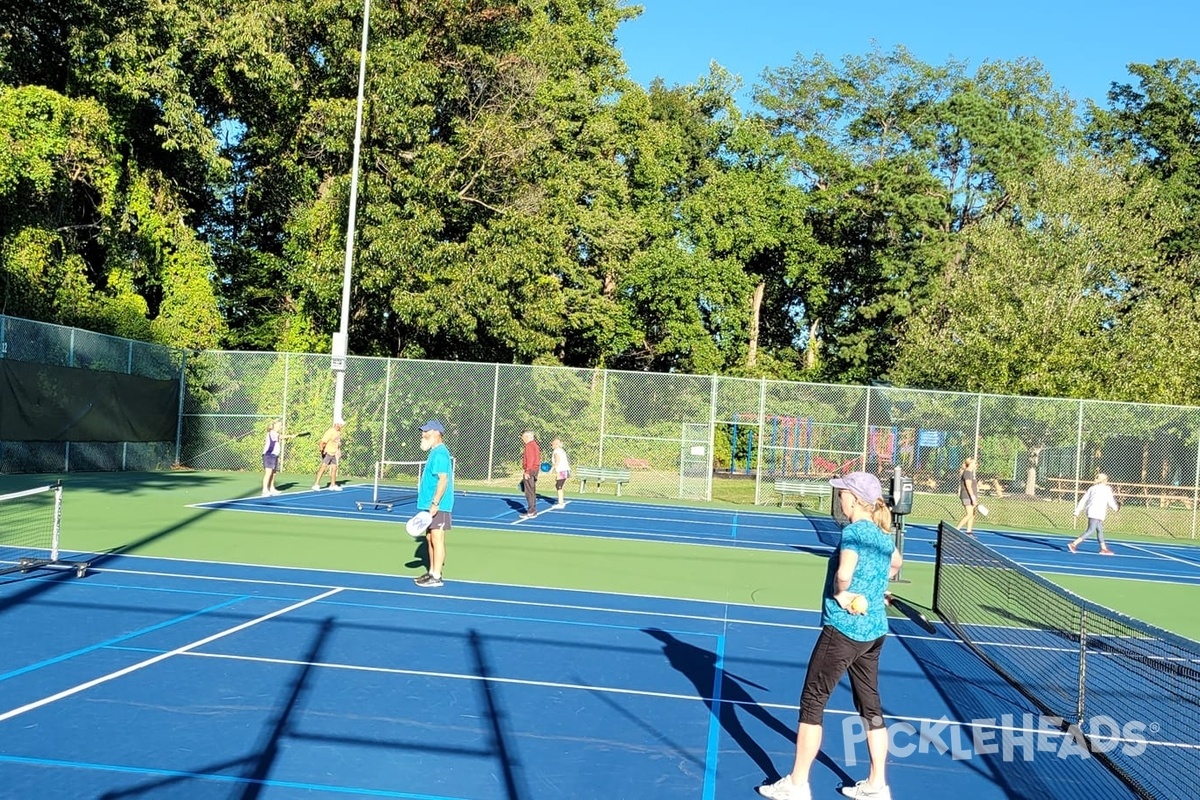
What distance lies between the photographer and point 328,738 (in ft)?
21.0

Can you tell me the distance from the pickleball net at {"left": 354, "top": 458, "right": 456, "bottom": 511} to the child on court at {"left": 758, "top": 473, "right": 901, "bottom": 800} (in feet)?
42.5

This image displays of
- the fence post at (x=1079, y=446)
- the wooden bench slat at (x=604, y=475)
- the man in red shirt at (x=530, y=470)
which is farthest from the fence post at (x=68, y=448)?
the fence post at (x=1079, y=446)

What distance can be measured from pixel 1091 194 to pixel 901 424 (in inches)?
648

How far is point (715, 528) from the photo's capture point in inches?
811

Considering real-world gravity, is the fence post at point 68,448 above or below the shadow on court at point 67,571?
above

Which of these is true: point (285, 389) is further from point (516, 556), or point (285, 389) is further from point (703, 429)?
point (516, 556)

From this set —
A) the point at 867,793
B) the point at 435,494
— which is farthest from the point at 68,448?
the point at 867,793

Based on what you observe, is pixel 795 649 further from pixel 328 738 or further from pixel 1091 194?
pixel 1091 194

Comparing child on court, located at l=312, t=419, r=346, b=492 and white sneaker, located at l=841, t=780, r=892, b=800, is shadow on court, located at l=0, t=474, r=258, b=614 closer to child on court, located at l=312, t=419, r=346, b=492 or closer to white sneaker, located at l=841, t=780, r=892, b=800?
child on court, located at l=312, t=419, r=346, b=492

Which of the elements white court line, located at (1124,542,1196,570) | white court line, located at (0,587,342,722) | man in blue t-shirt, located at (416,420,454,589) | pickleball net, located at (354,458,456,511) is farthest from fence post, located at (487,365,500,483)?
white court line, located at (0,587,342,722)

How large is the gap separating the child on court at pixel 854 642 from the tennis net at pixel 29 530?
27.0 ft

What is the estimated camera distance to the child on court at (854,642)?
564 cm

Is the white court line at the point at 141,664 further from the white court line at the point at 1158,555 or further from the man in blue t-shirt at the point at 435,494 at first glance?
the white court line at the point at 1158,555

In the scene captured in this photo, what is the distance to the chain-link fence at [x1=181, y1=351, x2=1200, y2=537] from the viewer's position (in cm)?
2530
